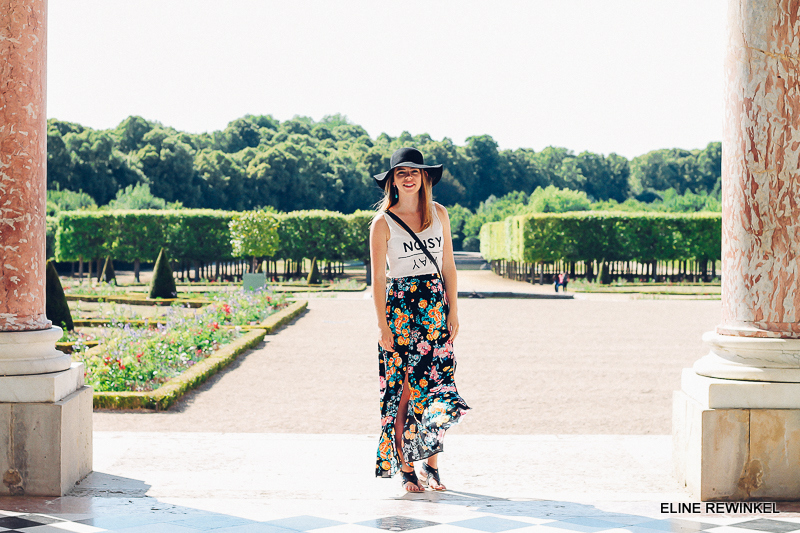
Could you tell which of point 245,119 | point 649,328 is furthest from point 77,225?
point 245,119

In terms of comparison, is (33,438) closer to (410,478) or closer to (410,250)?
(410,478)

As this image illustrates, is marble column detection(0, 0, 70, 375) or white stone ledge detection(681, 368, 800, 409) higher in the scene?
marble column detection(0, 0, 70, 375)

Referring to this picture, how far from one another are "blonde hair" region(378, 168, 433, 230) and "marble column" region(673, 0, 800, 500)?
63.0 inches

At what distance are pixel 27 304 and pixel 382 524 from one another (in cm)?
230

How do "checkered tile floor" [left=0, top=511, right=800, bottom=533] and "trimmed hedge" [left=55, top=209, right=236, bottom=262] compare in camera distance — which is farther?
"trimmed hedge" [left=55, top=209, right=236, bottom=262]

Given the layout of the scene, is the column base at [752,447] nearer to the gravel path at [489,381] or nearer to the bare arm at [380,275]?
the bare arm at [380,275]

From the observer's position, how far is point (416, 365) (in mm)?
4246

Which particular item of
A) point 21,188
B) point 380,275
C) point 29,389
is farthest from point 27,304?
point 380,275

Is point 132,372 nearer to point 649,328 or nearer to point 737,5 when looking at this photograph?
point 737,5

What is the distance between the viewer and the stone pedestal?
4.16 meters

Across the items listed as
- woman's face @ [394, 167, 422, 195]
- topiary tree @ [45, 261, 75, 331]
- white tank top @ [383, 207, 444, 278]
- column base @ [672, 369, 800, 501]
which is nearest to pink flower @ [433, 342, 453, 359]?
white tank top @ [383, 207, 444, 278]

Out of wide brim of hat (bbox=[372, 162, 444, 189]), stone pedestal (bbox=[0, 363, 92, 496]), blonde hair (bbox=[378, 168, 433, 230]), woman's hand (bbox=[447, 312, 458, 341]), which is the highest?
wide brim of hat (bbox=[372, 162, 444, 189])

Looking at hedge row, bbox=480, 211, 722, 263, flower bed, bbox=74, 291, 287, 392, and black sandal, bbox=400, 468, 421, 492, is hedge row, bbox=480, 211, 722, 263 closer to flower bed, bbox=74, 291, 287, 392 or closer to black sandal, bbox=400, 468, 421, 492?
flower bed, bbox=74, 291, 287, 392

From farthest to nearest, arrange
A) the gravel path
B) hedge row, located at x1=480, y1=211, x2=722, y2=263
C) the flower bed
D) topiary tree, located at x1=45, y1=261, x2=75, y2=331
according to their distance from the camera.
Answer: hedge row, located at x1=480, y1=211, x2=722, y2=263 < topiary tree, located at x1=45, y1=261, x2=75, y2=331 < the flower bed < the gravel path
